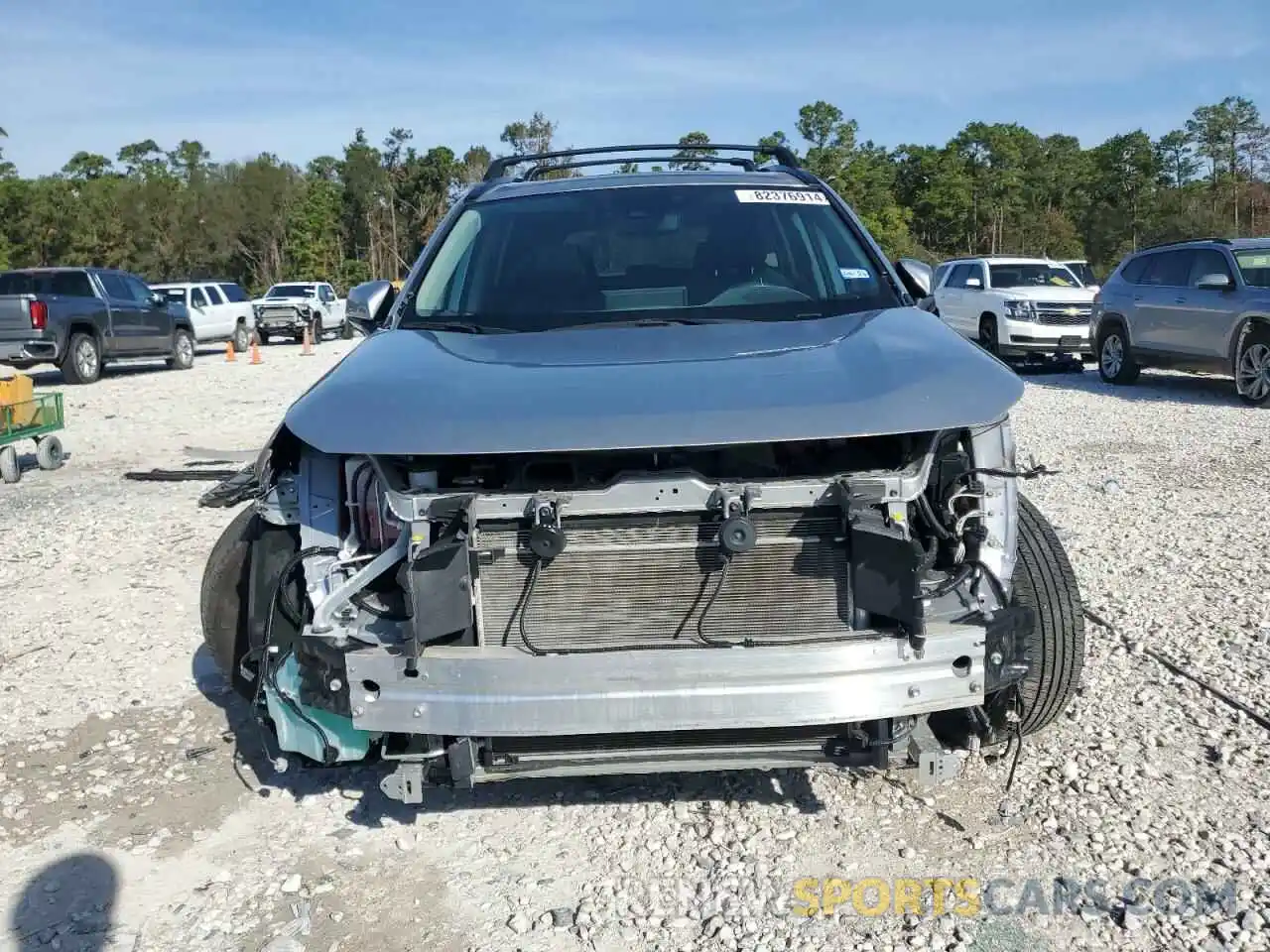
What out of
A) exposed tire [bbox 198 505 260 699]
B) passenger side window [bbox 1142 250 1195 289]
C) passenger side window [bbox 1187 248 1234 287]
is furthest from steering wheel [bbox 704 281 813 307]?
passenger side window [bbox 1142 250 1195 289]

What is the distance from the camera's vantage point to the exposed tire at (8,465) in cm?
920

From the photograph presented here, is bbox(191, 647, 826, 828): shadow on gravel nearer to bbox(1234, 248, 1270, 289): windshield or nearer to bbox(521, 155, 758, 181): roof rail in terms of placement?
bbox(521, 155, 758, 181): roof rail

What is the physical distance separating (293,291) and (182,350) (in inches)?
454

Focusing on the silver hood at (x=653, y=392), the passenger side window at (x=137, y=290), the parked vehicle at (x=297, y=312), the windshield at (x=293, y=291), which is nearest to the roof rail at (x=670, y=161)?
the silver hood at (x=653, y=392)

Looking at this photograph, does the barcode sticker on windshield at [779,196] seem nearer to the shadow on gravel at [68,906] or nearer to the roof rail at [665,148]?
the roof rail at [665,148]

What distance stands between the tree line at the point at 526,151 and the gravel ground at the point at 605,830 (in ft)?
175

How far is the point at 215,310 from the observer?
2661cm

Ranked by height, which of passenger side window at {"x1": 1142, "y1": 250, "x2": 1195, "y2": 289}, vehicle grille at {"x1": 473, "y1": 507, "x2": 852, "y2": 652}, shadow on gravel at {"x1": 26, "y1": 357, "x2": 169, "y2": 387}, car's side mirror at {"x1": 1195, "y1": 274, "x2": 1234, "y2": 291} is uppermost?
passenger side window at {"x1": 1142, "y1": 250, "x2": 1195, "y2": 289}

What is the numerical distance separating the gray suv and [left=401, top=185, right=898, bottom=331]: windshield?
913cm

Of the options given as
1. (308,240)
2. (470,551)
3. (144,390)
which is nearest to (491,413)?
(470,551)

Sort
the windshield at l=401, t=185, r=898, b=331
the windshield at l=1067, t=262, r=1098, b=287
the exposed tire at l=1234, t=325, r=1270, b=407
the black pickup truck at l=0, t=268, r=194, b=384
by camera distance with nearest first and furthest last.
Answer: the windshield at l=401, t=185, r=898, b=331 < the exposed tire at l=1234, t=325, r=1270, b=407 < the black pickup truck at l=0, t=268, r=194, b=384 < the windshield at l=1067, t=262, r=1098, b=287

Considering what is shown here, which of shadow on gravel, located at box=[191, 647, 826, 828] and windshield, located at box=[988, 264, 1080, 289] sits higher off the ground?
windshield, located at box=[988, 264, 1080, 289]

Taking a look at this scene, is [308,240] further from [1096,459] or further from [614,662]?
[614,662]

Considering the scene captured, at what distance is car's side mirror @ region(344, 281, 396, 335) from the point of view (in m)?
4.34
